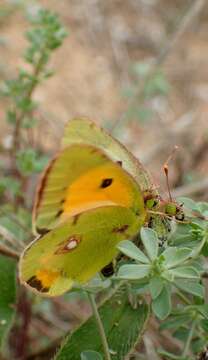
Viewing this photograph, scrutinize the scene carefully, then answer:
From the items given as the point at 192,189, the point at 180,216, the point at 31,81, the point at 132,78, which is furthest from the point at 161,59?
the point at 180,216

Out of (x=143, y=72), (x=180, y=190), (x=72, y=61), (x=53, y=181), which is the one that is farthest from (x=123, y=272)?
(x=72, y=61)

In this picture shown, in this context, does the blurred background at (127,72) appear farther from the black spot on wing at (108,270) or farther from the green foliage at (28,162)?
the black spot on wing at (108,270)

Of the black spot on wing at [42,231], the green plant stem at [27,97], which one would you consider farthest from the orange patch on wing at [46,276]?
the green plant stem at [27,97]

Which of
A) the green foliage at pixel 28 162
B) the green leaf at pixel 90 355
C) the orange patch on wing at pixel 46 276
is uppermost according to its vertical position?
the green foliage at pixel 28 162

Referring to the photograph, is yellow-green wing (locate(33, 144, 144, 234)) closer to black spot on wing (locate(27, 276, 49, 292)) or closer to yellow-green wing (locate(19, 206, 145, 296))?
yellow-green wing (locate(19, 206, 145, 296))

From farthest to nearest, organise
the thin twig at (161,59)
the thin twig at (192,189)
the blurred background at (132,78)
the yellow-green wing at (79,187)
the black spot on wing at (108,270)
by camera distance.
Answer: the blurred background at (132,78), the thin twig at (161,59), the thin twig at (192,189), the black spot on wing at (108,270), the yellow-green wing at (79,187)

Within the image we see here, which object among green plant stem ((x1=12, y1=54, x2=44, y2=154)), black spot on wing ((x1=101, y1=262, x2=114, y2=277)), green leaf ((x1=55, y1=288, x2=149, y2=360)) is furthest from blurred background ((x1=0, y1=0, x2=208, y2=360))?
black spot on wing ((x1=101, y1=262, x2=114, y2=277))
